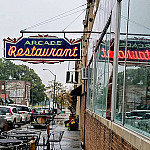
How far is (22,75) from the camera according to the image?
12838cm

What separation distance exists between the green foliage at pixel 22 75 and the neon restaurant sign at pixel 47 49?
4222 inches

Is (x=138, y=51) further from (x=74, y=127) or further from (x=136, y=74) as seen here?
(x=74, y=127)

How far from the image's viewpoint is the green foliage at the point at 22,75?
123 metres

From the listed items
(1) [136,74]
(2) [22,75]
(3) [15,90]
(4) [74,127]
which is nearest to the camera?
(1) [136,74]

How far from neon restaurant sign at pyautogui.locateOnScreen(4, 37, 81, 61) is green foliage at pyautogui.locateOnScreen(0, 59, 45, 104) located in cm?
10723

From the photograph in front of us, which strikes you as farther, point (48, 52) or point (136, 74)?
point (48, 52)

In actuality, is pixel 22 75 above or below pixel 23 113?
above

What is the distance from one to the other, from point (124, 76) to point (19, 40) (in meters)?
11.9

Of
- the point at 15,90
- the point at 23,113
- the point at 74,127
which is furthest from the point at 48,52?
the point at 15,90

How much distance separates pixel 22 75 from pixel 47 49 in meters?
114

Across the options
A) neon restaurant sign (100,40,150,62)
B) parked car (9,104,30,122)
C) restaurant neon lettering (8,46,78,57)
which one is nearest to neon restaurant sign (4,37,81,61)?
restaurant neon lettering (8,46,78,57)

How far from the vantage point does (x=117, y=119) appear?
15.9 feet

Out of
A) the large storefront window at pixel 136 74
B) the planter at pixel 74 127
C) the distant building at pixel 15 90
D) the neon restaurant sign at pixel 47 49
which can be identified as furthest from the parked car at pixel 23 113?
the distant building at pixel 15 90

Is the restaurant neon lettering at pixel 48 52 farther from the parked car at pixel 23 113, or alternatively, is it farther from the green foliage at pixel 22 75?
the green foliage at pixel 22 75
